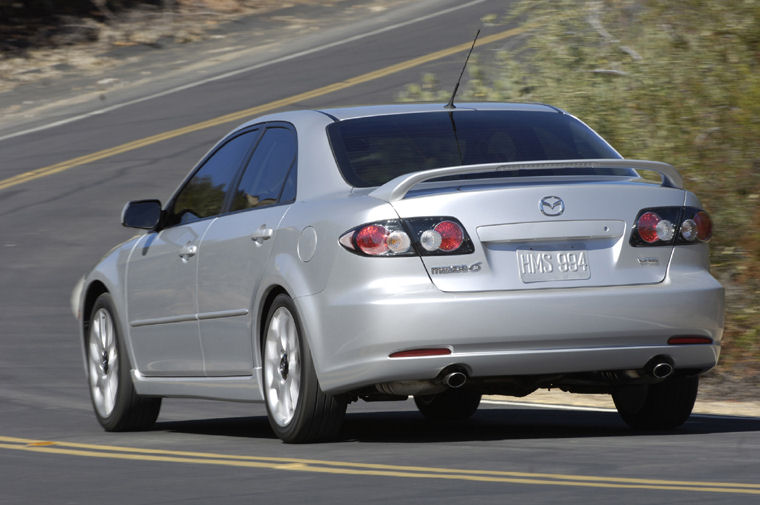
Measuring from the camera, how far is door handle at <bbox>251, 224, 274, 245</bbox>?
8.00 metres

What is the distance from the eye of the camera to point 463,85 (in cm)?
2630

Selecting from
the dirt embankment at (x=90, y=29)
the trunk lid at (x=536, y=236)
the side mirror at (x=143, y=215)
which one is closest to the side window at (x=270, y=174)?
the side mirror at (x=143, y=215)

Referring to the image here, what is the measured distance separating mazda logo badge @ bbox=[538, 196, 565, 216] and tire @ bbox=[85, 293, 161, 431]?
124 inches

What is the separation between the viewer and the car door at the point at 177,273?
29.0 feet

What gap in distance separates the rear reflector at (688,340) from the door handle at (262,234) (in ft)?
6.40

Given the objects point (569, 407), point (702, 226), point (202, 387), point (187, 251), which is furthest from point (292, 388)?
point (569, 407)

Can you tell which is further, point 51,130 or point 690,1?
point 51,130

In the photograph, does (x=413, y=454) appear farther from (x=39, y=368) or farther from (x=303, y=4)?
(x=303, y=4)

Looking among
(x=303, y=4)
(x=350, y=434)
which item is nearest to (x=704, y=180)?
(x=350, y=434)

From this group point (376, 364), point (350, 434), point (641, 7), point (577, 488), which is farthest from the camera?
point (641, 7)

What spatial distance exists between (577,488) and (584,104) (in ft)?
28.6

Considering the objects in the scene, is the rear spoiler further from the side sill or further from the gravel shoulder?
the gravel shoulder

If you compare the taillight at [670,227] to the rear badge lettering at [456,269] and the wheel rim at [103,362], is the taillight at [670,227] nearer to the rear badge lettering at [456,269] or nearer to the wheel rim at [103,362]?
the rear badge lettering at [456,269]

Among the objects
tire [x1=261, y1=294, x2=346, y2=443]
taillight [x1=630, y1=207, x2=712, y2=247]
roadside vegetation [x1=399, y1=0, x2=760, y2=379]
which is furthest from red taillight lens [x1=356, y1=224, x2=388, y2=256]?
roadside vegetation [x1=399, y1=0, x2=760, y2=379]
